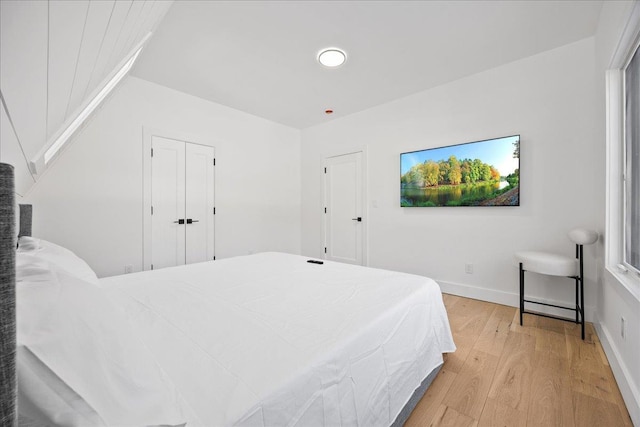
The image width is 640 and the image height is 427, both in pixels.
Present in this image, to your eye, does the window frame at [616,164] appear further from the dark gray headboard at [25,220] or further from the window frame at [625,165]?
the dark gray headboard at [25,220]

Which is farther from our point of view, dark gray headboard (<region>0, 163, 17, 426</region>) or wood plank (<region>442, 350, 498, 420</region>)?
wood plank (<region>442, 350, 498, 420</region>)

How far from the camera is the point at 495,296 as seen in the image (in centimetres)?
300

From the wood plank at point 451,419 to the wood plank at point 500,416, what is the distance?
52 mm

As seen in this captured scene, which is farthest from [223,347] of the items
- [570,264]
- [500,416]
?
[570,264]

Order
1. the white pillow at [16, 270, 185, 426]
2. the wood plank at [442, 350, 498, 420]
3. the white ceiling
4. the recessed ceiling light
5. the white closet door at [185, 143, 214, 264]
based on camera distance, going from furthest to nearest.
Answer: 1. the white closet door at [185, 143, 214, 264]
2. the recessed ceiling light
3. the white ceiling
4. the wood plank at [442, 350, 498, 420]
5. the white pillow at [16, 270, 185, 426]

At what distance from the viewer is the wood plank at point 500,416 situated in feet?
4.46

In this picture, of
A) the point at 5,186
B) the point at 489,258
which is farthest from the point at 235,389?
the point at 489,258

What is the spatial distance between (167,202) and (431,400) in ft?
11.4

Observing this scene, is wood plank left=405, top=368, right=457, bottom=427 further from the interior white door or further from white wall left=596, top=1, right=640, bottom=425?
the interior white door

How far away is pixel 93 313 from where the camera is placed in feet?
2.20

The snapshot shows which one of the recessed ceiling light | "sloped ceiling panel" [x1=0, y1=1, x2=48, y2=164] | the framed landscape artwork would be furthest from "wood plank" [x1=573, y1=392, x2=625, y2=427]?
the recessed ceiling light

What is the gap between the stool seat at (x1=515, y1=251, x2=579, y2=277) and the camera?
2.23m

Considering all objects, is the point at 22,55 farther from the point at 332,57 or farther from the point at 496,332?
the point at 496,332

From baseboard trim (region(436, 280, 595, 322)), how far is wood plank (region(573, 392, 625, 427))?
1332 millimetres
